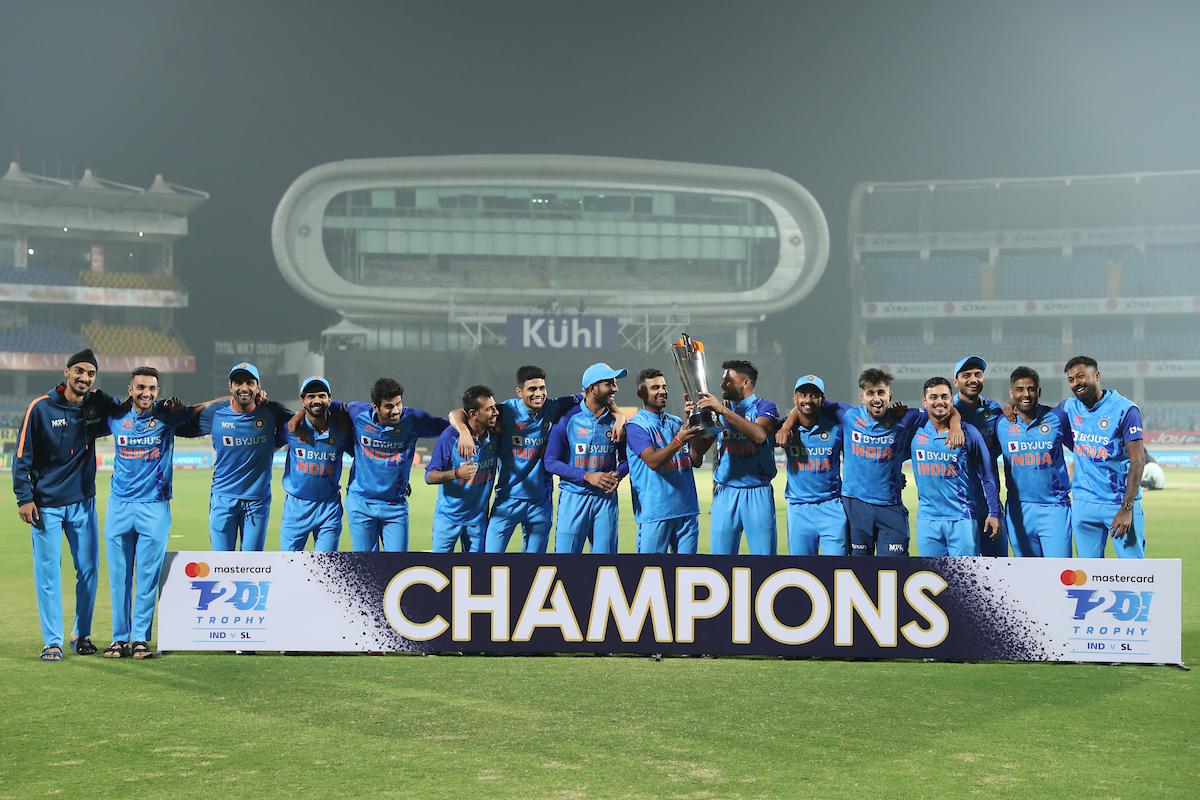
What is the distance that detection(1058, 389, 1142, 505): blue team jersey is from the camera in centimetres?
966

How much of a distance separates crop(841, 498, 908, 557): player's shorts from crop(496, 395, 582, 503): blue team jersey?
8.09 ft

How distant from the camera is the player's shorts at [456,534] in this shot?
32.2ft

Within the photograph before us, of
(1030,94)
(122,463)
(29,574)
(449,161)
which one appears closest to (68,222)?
(449,161)

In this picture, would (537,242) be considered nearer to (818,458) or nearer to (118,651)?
(818,458)

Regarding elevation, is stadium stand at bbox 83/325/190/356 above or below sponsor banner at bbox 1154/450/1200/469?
above

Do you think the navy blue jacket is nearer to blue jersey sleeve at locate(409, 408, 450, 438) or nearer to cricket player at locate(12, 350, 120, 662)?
cricket player at locate(12, 350, 120, 662)

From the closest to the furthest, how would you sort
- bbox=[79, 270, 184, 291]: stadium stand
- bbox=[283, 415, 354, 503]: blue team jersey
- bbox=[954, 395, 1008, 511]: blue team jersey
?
bbox=[283, 415, 354, 503]: blue team jersey
bbox=[954, 395, 1008, 511]: blue team jersey
bbox=[79, 270, 184, 291]: stadium stand

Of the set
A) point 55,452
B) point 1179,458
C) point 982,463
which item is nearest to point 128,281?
point 1179,458

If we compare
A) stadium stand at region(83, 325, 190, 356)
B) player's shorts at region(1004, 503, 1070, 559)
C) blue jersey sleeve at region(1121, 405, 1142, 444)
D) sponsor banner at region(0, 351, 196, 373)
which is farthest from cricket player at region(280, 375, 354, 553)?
stadium stand at region(83, 325, 190, 356)

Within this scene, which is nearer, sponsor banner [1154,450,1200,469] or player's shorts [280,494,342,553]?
player's shorts [280,494,342,553]

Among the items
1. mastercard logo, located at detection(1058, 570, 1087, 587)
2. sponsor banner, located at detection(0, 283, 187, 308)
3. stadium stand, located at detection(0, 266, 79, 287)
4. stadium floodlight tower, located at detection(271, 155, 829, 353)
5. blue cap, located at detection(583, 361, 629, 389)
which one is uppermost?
stadium floodlight tower, located at detection(271, 155, 829, 353)

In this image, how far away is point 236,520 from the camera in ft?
31.5

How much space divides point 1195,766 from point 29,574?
12.8m

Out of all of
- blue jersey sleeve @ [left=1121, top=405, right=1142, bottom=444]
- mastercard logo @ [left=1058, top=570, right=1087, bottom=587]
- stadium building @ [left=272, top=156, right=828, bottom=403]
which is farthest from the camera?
stadium building @ [left=272, top=156, right=828, bottom=403]
